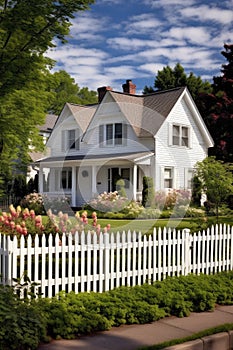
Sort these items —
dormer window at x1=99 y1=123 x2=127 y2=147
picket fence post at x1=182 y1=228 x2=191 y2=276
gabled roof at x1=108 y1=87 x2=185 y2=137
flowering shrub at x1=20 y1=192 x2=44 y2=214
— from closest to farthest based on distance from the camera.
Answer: picket fence post at x1=182 y1=228 x2=191 y2=276, flowering shrub at x1=20 y1=192 x2=44 y2=214, gabled roof at x1=108 y1=87 x2=185 y2=137, dormer window at x1=99 y1=123 x2=127 y2=147

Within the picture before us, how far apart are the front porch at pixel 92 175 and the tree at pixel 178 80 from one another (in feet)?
72.8

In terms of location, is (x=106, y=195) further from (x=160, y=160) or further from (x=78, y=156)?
(x=78, y=156)

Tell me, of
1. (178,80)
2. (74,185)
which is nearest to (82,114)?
(74,185)

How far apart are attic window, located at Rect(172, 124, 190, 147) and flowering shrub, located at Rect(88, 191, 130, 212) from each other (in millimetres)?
5882

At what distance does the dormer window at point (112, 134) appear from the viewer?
94.0 feet

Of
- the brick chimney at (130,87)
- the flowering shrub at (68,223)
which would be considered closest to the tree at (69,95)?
the brick chimney at (130,87)

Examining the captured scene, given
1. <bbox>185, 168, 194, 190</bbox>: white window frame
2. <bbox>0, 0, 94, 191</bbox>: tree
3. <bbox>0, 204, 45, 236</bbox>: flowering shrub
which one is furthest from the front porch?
<bbox>0, 204, 45, 236</bbox>: flowering shrub

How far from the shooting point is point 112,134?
96.0 ft

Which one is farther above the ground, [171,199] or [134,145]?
[134,145]

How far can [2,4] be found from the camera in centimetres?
1131

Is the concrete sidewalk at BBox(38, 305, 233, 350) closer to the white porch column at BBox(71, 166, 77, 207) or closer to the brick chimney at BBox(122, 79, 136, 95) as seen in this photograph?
the white porch column at BBox(71, 166, 77, 207)

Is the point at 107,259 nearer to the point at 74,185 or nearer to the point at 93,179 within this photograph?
the point at 93,179

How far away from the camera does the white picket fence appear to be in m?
6.28

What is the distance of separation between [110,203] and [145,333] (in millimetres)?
18603
